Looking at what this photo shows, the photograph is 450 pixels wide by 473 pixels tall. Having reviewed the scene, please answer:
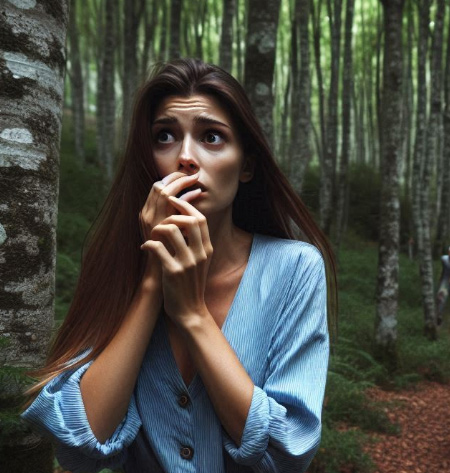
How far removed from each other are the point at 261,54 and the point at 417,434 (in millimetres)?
4638

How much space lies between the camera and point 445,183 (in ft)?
52.0

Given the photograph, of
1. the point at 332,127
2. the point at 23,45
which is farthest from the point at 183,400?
the point at 332,127

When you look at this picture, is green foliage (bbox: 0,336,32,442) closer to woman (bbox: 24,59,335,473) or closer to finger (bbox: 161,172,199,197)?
woman (bbox: 24,59,335,473)

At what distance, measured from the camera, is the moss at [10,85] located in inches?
69.2

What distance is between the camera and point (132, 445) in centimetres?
151

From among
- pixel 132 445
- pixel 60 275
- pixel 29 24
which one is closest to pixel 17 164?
pixel 29 24

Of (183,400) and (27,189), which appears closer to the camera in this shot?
(183,400)

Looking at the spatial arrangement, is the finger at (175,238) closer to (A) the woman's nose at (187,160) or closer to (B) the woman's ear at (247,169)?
(A) the woman's nose at (187,160)

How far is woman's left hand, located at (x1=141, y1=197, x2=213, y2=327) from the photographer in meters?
1.34

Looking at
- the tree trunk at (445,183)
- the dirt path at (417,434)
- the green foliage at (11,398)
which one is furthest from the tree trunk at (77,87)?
the green foliage at (11,398)

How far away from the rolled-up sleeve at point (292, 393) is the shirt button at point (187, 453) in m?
0.10

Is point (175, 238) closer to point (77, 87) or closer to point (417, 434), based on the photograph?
point (417, 434)

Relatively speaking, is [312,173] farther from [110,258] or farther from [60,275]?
[110,258]

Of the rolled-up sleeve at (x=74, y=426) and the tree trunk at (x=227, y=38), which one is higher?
the tree trunk at (x=227, y=38)
